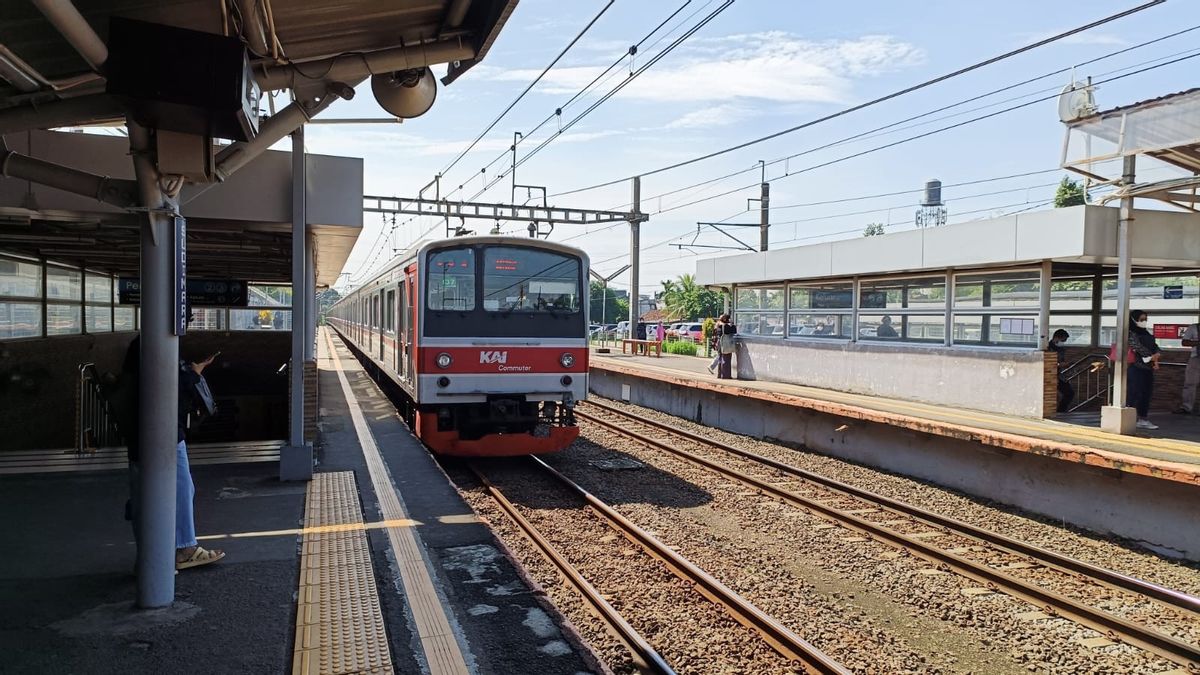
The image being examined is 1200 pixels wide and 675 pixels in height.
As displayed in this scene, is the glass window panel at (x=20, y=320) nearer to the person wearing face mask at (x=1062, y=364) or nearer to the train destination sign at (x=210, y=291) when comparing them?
the train destination sign at (x=210, y=291)

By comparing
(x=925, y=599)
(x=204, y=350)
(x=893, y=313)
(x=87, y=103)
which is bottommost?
(x=925, y=599)

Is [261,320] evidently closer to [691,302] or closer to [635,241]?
[635,241]

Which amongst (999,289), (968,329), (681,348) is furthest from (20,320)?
(681,348)

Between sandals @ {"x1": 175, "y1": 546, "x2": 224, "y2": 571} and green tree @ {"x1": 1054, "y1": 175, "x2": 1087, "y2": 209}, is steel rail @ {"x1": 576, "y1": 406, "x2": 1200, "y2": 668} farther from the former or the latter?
green tree @ {"x1": 1054, "y1": 175, "x2": 1087, "y2": 209}

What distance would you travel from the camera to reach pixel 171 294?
14.1ft

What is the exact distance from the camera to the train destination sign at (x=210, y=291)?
45.1ft

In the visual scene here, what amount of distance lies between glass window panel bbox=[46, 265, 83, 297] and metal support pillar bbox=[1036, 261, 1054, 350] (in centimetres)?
1352

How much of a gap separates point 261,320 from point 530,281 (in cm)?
1170

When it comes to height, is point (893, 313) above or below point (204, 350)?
above

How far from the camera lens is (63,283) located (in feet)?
38.3

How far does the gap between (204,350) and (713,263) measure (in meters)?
11.0

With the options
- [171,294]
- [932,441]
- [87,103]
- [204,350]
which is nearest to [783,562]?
[932,441]

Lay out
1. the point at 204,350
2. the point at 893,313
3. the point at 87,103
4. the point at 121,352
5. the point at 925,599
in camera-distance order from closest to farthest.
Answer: the point at 87,103
the point at 925,599
the point at 893,313
the point at 121,352
the point at 204,350

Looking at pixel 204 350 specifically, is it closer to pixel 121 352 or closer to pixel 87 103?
pixel 121 352
